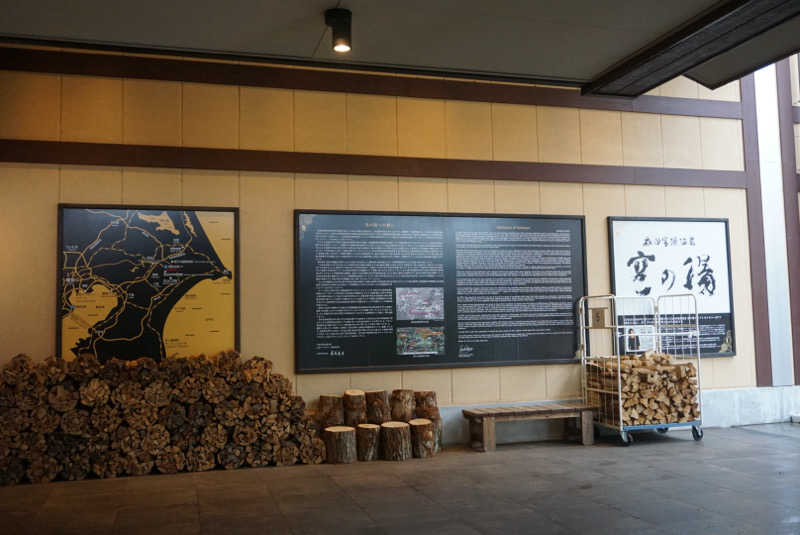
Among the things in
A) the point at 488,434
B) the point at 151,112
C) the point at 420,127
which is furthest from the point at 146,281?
the point at 488,434

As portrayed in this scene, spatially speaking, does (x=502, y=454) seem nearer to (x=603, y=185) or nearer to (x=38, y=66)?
(x=603, y=185)

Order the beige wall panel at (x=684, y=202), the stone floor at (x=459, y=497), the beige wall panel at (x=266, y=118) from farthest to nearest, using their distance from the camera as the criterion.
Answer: the beige wall panel at (x=684, y=202) → the beige wall panel at (x=266, y=118) → the stone floor at (x=459, y=497)

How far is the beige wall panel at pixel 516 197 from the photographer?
8070 mm

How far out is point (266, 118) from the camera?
7375 millimetres

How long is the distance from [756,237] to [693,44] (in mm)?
3925

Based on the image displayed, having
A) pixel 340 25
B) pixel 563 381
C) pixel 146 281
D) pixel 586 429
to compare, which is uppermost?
pixel 340 25

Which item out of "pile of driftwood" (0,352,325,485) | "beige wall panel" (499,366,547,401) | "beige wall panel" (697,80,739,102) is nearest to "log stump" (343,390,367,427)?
"pile of driftwood" (0,352,325,485)

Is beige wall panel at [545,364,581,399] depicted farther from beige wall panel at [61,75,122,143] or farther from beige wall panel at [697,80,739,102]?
beige wall panel at [61,75,122,143]

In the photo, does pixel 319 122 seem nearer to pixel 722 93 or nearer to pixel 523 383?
pixel 523 383

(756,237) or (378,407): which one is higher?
(756,237)

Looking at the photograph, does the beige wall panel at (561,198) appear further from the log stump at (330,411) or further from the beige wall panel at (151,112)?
the beige wall panel at (151,112)

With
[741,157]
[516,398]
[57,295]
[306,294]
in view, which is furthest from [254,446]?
[741,157]

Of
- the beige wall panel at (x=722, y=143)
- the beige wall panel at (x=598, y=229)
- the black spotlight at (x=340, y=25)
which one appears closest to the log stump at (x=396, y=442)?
the beige wall panel at (x=598, y=229)

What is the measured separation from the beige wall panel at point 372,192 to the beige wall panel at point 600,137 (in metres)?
2.40
